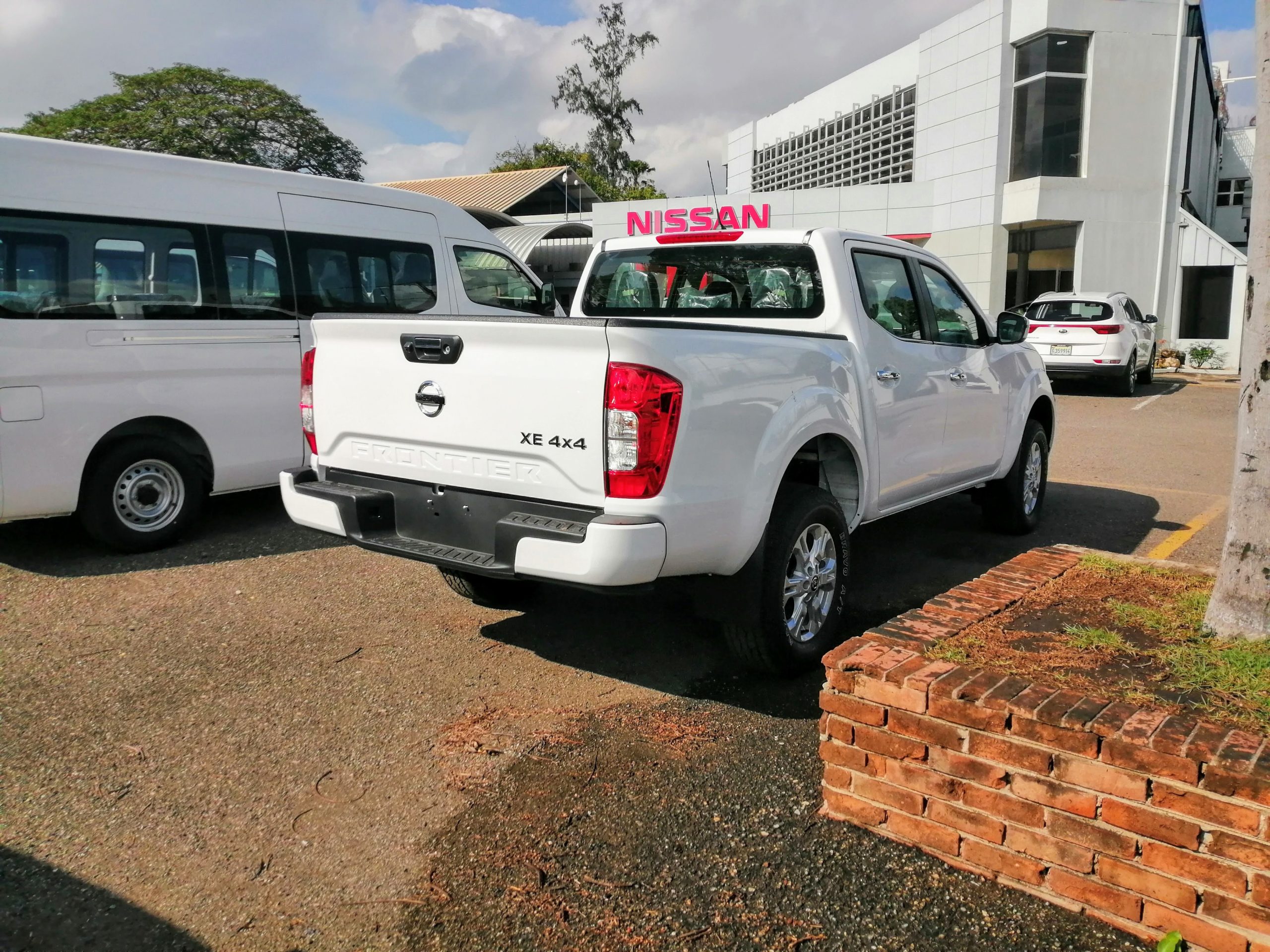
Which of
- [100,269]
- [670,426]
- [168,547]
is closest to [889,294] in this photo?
[670,426]

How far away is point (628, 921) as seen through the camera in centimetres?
258

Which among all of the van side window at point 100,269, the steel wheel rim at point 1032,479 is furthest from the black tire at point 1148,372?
the van side window at point 100,269

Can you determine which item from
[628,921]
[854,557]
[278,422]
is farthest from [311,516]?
[854,557]

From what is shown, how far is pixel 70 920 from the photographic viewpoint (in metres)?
2.63

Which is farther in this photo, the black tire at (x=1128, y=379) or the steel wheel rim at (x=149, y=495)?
the black tire at (x=1128, y=379)

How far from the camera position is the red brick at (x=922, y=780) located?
2.78 metres

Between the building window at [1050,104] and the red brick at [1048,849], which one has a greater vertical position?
the building window at [1050,104]

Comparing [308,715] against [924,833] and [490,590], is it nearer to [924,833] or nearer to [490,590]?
[490,590]

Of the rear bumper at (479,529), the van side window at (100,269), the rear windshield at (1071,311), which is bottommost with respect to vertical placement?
the rear bumper at (479,529)

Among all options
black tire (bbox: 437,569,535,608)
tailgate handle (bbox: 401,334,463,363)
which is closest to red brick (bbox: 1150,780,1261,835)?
tailgate handle (bbox: 401,334,463,363)

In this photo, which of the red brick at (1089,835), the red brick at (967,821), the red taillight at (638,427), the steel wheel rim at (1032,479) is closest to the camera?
the red brick at (1089,835)

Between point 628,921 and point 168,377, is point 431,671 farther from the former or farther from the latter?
point 168,377

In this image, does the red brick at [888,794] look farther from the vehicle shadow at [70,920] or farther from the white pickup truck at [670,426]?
the vehicle shadow at [70,920]

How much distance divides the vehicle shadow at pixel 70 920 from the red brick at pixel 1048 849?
7.08ft
